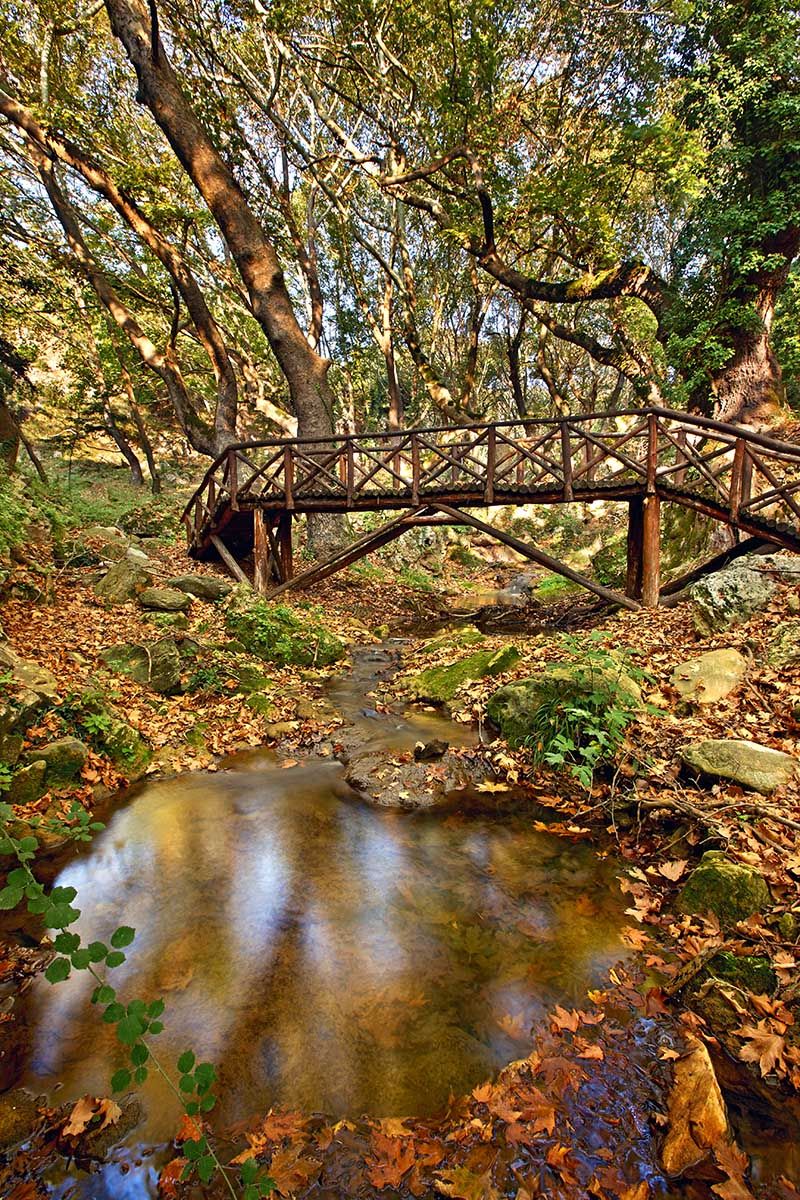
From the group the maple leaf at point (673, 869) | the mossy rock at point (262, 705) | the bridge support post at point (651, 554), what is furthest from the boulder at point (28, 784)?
the bridge support post at point (651, 554)

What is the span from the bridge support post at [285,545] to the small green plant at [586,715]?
23.7ft

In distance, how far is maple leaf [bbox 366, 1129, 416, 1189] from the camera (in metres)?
2.11

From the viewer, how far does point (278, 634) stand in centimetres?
864

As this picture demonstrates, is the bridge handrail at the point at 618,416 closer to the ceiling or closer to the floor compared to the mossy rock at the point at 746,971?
closer to the ceiling

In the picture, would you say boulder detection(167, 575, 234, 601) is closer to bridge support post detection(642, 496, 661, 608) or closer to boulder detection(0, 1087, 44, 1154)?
bridge support post detection(642, 496, 661, 608)

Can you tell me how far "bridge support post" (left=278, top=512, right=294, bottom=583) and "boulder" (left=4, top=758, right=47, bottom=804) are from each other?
7.21m

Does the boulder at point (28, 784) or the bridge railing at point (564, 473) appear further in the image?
the bridge railing at point (564, 473)

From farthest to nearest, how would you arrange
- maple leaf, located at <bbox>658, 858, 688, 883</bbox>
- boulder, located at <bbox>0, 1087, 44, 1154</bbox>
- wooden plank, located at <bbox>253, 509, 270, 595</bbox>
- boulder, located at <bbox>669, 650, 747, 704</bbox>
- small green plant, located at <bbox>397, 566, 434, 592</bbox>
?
small green plant, located at <bbox>397, 566, 434, 592</bbox> → wooden plank, located at <bbox>253, 509, 270, 595</bbox> → boulder, located at <bbox>669, 650, 747, 704</bbox> → maple leaf, located at <bbox>658, 858, 688, 883</bbox> → boulder, located at <bbox>0, 1087, 44, 1154</bbox>

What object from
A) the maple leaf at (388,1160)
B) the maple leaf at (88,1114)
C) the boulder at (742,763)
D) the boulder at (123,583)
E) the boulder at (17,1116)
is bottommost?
the maple leaf at (388,1160)

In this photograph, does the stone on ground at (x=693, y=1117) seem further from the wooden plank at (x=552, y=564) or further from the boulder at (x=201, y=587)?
the boulder at (x=201, y=587)

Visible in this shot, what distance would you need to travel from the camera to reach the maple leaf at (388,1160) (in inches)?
83.2

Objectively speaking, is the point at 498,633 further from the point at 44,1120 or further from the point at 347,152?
the point at 347,152

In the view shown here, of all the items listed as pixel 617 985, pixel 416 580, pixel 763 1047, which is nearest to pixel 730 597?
pixel 617 985

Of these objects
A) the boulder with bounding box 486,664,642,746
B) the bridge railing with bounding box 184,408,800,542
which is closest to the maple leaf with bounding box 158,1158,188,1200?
the boulder with bounding box 486,664,642,746
